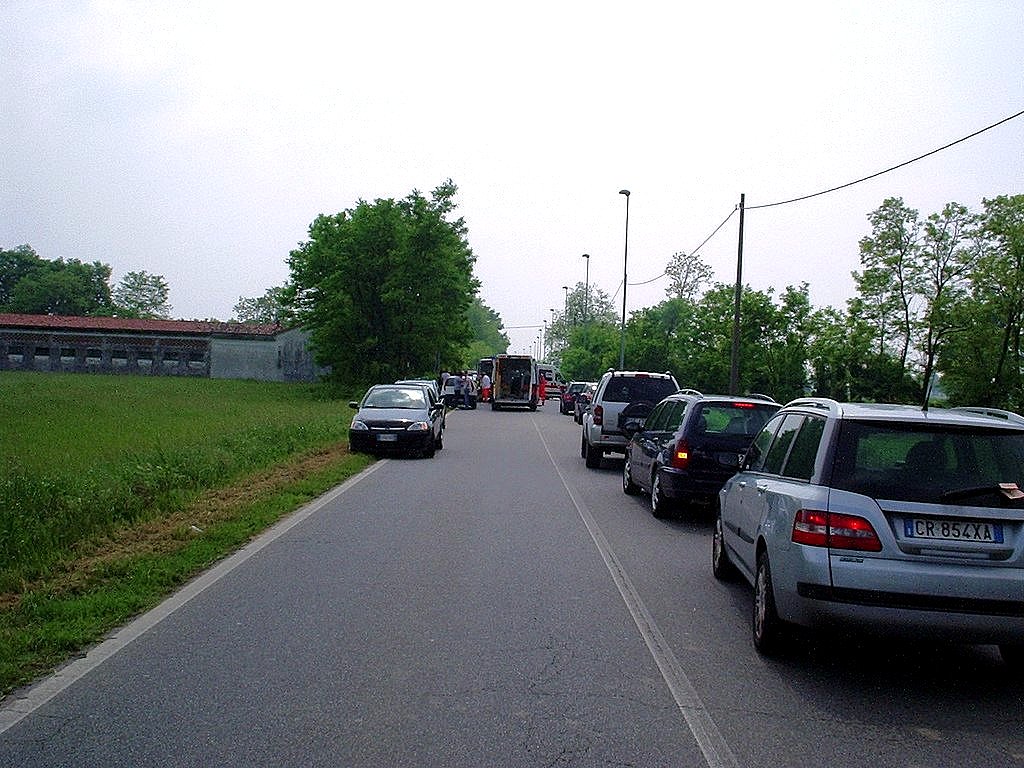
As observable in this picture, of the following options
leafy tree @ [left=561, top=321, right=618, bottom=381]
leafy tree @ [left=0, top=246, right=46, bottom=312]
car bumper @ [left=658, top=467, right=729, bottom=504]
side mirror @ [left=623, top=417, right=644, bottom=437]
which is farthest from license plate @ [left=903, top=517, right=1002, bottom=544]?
leafy tree @ [left=0, top=246, right=46, bottom=312]

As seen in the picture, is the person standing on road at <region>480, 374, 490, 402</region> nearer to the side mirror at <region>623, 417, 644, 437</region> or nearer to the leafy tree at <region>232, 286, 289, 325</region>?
the side mirror at <region>623, 417, 644, 437</region>

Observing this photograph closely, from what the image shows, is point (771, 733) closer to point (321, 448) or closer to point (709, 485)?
point (709, 485)

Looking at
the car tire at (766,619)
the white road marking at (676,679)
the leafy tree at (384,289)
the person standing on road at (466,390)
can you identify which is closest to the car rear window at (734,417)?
the white road marking at (676,679)

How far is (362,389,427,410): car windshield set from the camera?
907 inches

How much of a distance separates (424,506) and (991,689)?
870 centimetres

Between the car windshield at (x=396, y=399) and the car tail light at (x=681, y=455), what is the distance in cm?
1088

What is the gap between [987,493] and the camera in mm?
5805

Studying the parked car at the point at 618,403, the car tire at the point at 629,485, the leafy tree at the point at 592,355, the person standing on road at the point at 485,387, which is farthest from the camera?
the leafy tree at the point at 592,355

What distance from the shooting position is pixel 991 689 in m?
6.00

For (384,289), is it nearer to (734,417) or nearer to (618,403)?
(618,403)

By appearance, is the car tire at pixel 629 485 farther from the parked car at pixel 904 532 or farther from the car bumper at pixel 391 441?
the parked car at pixel 904 532

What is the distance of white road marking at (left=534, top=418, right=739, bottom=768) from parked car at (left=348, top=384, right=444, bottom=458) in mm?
11527

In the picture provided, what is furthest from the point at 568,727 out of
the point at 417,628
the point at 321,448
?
the point at 321,448

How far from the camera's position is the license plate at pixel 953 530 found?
18.8ft
